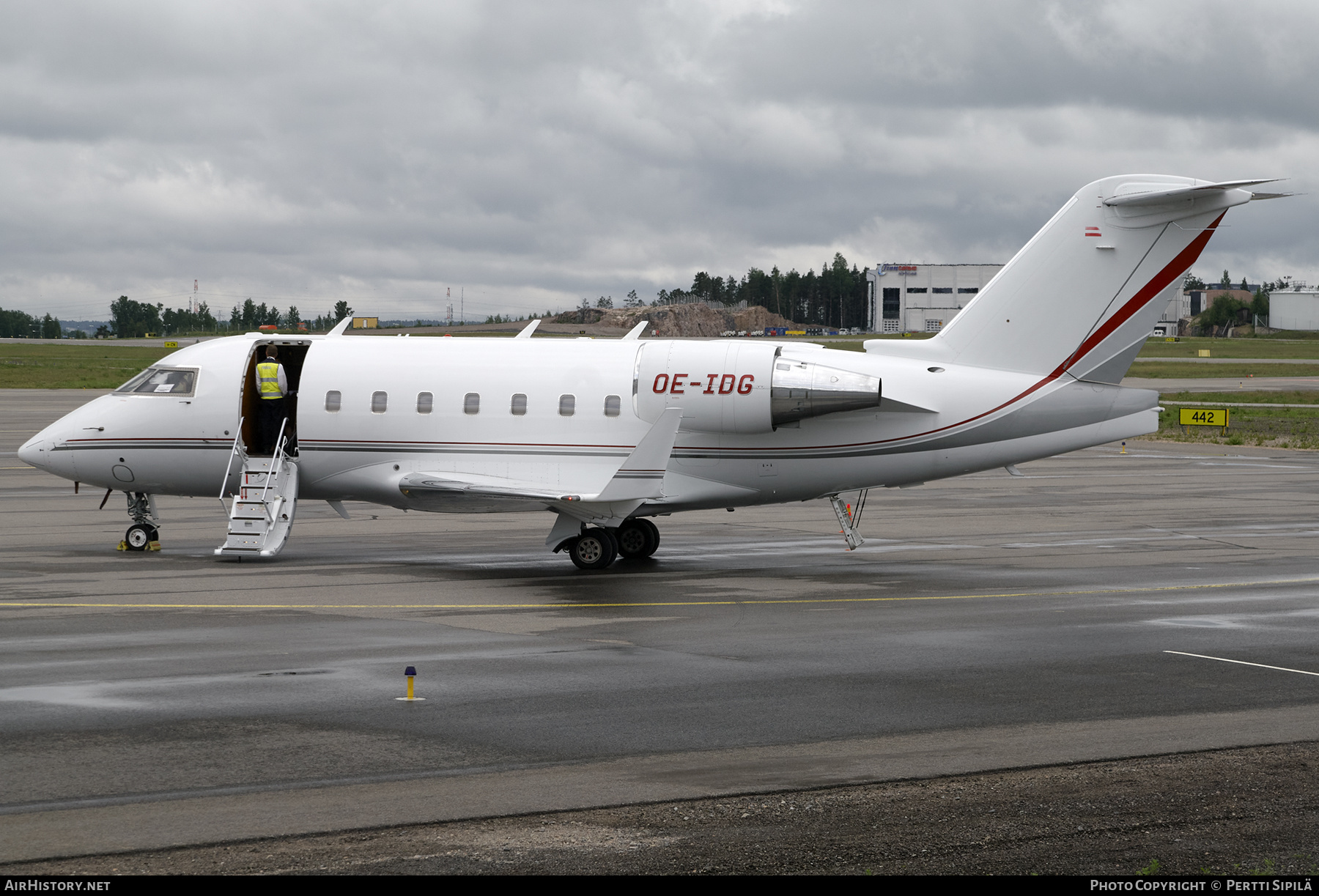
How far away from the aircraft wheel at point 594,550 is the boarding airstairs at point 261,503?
4.93 meters

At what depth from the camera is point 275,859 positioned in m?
8.39

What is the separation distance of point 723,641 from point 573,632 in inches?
77.6

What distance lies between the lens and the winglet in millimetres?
20125

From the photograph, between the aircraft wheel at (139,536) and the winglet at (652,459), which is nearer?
the winglet at (652,459)

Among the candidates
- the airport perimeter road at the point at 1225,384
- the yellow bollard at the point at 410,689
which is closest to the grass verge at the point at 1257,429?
the airport perimeter road at the point at 1225,384

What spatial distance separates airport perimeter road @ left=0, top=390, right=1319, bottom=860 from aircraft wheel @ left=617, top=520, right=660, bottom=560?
43cm

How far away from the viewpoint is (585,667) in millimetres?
14531

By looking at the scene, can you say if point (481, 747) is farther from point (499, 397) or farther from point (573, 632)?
point (499, 397)

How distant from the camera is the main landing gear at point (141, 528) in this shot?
23.7m

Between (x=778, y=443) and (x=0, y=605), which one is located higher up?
(x=778, y=443)

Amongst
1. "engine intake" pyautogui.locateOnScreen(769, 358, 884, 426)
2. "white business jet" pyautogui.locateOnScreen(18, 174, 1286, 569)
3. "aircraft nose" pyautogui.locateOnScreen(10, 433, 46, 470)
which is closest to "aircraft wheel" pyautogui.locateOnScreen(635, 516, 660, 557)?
"white business jet" pyautogui.locateOnScreen(18, 174, 1286, 569)

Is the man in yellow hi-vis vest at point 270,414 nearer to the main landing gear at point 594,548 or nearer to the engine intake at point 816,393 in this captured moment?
the main landing gear at point 594,548

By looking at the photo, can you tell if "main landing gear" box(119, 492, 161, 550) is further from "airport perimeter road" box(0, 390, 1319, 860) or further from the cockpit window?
the cockpit window
